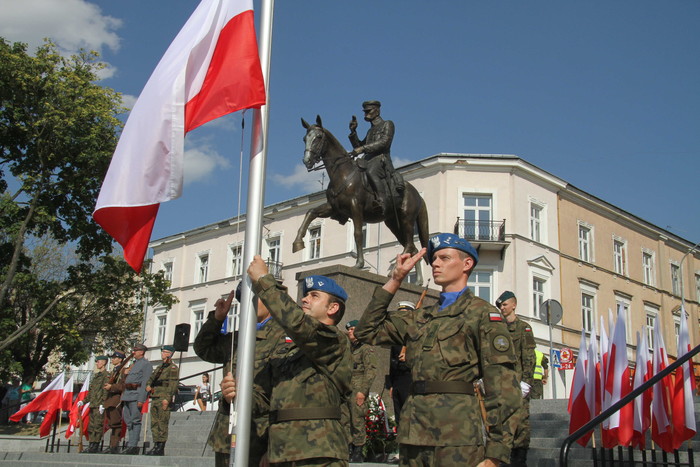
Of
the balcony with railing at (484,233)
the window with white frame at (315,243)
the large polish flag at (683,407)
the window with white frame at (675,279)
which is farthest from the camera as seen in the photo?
the window with white frame at (675,279)

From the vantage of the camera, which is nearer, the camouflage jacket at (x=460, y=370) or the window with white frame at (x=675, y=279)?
the camouflage jacket at (x=460, y=370)

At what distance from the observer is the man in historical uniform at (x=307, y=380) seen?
14.5ft

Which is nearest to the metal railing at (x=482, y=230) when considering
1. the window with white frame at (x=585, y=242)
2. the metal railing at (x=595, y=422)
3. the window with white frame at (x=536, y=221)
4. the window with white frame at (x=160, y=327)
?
the window with white frame at (x=536, y=221)

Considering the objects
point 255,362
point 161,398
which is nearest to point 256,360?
point 255,362

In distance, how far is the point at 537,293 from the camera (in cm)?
3834

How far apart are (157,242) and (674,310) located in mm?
34341

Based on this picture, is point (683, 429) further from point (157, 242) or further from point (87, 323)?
point (157, 242)

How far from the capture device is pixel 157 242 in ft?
181

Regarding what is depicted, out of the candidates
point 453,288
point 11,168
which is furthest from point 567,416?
point 11,168

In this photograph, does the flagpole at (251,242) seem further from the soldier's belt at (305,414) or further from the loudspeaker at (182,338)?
the loudspeaker at (182,338)

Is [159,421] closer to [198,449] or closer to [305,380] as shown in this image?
[198,449]

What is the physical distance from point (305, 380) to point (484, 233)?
33.7 m

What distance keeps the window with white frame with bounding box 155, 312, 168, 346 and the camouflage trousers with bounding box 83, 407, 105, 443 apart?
38.3 m

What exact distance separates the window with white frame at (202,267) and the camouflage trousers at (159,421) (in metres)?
38.0
